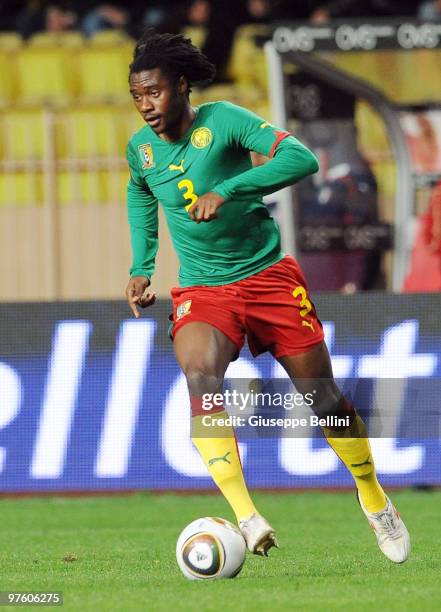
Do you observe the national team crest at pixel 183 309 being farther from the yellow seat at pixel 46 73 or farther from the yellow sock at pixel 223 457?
the yellow seat at pixel 46 73

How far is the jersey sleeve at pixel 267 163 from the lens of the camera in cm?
587

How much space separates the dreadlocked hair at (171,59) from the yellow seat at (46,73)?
962cm

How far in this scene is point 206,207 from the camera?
5.75m

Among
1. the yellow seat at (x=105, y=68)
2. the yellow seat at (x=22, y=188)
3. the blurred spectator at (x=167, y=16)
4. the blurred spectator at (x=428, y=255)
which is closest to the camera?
the blurred spectator at (x=428, y=255)

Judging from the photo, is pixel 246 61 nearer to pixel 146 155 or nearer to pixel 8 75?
pixel 8 75

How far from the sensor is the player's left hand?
5.73 meters

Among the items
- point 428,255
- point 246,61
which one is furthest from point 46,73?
point 428,255

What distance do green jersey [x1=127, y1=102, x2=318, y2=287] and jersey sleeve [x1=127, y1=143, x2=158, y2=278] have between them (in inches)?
6.7

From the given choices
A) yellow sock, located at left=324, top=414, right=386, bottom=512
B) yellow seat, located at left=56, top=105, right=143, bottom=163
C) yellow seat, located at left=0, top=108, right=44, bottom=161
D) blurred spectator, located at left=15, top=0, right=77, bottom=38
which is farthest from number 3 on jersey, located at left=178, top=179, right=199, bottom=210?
blurred spectator, located at left=15, top=0, right=77, bottom=38

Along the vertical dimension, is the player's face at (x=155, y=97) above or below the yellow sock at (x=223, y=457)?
above

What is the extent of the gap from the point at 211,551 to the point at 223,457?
40 cm

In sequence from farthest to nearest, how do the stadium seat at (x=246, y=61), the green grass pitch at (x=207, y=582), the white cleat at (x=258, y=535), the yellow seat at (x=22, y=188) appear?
1. the stadium seat at (x=246, y=61)
2. the yellow seat at (x=22, y=188)
3. the white cleat at (x=258, y=535)
4. the green grass pitch at (x=207, y=582)

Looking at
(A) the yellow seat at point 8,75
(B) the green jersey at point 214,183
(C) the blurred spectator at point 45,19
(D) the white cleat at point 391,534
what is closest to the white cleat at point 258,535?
(D) the white cleat at point 391,534

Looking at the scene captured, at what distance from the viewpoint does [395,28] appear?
1230 centimetres
